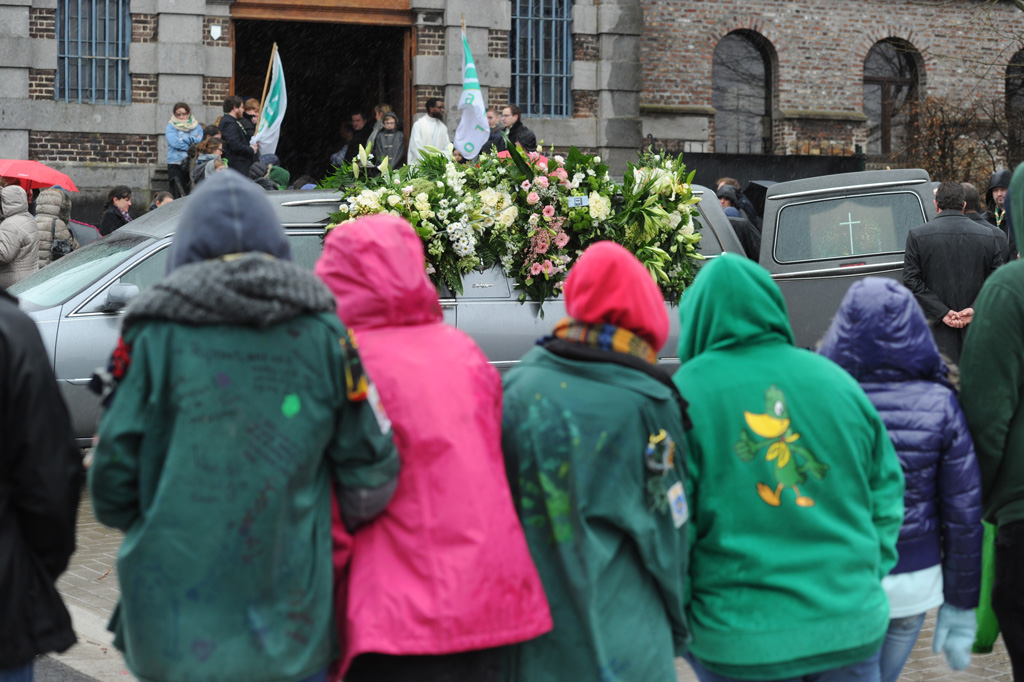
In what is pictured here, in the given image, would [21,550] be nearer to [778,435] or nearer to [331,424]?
[331,424]

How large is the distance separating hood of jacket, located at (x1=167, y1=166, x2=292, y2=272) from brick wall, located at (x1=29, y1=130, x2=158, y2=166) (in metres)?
14.9

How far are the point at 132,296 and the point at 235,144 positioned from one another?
6145mm

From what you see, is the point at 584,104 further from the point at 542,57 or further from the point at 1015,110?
the point at 1015,110

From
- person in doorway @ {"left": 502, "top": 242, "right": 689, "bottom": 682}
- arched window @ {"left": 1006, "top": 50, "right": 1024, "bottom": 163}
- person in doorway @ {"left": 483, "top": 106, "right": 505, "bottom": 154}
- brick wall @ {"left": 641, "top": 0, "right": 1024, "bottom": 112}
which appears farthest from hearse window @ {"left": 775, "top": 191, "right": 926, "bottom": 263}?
arched window @ {"left": 1006, "top": 50, "right": 1024, "bottom": 163}

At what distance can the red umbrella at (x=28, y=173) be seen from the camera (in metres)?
13.0

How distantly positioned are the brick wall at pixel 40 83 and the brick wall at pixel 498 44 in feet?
20.9

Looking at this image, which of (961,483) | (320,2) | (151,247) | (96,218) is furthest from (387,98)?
(961,483)

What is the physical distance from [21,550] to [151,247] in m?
5.46

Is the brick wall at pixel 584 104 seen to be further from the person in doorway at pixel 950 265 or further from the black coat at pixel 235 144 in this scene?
the person in doorway at pixel 950 265

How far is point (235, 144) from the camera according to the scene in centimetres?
1360

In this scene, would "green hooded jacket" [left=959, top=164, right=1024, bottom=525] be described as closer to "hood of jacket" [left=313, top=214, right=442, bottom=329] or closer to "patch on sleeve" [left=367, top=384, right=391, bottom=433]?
"hood of jacket" [left=313, top=214, right=442, bottom=329]

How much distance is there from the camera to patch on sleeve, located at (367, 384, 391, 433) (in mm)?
2840

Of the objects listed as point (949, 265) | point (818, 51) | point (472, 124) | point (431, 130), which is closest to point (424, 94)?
point (431, 130)

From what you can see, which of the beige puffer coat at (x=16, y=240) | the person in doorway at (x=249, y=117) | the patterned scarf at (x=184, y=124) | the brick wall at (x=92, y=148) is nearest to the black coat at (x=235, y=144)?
the person in doorway at (x=249, y=117)
